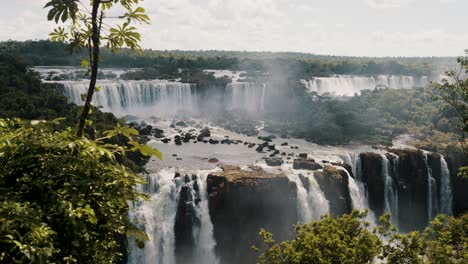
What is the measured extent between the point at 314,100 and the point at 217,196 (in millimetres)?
35555

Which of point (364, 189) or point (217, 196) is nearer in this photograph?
point (217, 196)

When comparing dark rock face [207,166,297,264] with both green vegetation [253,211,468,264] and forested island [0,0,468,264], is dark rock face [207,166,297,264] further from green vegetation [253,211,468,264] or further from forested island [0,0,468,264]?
green vegetation [253,211,468,264]

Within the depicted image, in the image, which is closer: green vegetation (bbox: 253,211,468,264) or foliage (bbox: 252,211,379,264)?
green vegetation (bbox: 253,211,468,264)

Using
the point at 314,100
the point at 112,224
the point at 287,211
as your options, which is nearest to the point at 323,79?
the point at 314,100

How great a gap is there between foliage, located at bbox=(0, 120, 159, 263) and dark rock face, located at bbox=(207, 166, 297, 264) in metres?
19.5

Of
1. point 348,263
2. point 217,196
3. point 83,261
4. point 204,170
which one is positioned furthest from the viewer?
point 204,170

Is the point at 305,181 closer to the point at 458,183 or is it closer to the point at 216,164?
the point at 216,164

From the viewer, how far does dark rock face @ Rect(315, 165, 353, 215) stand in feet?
87.2

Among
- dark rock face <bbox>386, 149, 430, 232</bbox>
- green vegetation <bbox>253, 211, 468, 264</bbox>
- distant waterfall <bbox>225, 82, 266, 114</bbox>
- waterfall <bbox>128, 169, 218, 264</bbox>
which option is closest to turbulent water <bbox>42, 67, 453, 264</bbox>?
waterfall <bbox>128, 169, 218, 264</bbox>

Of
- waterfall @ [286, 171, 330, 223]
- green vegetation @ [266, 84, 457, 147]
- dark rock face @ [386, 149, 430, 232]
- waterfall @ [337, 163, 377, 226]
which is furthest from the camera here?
green vegetation @ [266, 84, 457, 147]

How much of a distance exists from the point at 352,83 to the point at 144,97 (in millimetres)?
40233

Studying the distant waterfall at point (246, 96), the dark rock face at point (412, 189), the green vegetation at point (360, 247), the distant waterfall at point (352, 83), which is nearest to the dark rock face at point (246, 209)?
the dark rock face at point (412, 189)

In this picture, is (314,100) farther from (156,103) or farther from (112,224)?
(112,224)

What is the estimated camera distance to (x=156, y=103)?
46.9 metres
